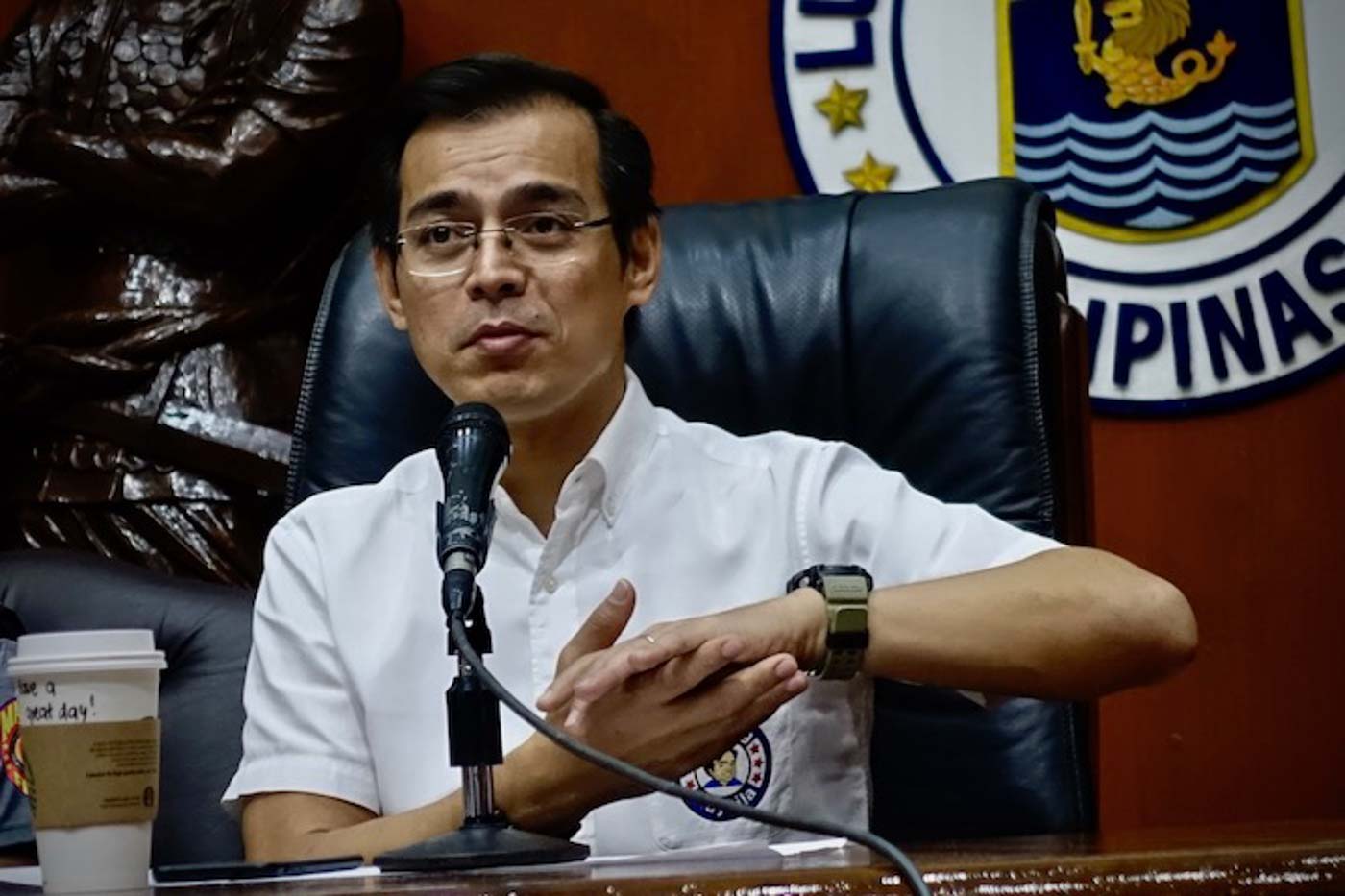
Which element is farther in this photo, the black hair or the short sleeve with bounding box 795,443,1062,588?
the black hair

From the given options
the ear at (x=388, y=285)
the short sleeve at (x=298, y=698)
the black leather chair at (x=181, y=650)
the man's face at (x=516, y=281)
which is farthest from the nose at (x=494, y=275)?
the black leather chair at (x=181, y=650)

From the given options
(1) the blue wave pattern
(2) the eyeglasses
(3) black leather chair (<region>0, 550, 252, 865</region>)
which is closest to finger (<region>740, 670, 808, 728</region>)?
(2) the eyeglasses

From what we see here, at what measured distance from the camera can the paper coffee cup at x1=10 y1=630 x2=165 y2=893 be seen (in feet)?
3.63

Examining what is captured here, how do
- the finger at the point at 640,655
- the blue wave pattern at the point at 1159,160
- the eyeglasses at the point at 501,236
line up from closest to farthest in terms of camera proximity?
the finger at the point at 640,655, the eyeglasses at the point at 501,236, the blue wave pattern at the point at 1159,160

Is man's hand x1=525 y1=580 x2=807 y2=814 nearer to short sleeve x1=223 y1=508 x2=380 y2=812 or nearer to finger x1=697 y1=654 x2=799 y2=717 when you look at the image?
finger x1=697 y1=654 x2=799 y2=717

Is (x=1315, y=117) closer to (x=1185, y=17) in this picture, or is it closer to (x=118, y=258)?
(x=1185, y=17)

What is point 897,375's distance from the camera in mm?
1707

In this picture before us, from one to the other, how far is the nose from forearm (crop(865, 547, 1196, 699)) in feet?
1.29

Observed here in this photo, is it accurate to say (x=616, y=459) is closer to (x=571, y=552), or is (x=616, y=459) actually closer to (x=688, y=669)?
(x=571, y=552)

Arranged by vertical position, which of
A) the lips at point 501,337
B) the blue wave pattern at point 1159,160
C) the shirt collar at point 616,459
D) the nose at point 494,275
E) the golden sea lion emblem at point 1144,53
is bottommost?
the shirt collar at point 616,459

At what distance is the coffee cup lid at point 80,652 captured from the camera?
1.10 metres

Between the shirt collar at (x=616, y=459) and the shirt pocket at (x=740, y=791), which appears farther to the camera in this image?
the shirt collar at (x=616, y=459)

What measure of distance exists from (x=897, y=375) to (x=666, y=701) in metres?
0.49

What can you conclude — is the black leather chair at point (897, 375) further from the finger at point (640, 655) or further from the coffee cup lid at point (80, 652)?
the coffee cup lid at point (80, 652)
